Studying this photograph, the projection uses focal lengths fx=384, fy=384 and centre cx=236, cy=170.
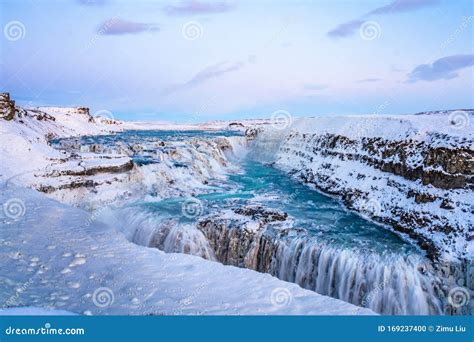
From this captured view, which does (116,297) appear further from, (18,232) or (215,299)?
(18,232)

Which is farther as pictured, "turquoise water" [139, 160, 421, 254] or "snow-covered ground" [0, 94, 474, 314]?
"turquoise water" [139, 160, 421, 254]

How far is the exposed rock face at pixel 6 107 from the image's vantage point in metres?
32.5

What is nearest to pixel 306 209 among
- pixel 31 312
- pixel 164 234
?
pixel 164 234

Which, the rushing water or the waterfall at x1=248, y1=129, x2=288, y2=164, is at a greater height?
the waterfall at x1=248, y1=129, x2=288, y2=164

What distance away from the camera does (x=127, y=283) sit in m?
8.30

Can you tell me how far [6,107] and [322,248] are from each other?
30.3m

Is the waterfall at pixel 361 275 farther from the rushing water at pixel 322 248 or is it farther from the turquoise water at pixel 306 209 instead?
the turquoise water at pixel 306 209

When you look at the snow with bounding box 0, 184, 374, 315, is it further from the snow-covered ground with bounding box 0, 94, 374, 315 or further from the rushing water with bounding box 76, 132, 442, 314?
the rushing water with bounding box 76, 132, 442, 314

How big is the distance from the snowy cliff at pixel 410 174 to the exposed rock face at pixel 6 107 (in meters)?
25.4

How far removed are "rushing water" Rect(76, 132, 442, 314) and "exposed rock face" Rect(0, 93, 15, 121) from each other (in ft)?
59.3

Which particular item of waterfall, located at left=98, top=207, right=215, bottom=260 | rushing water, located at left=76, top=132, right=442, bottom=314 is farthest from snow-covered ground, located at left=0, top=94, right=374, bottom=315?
rushing water, located at left=76, top=132, right=442, bottom=314

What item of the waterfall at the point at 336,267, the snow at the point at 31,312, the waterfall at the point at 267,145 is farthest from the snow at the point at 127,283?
the waterfall at the point at 267,145

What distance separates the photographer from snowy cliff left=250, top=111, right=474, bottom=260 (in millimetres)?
16641
